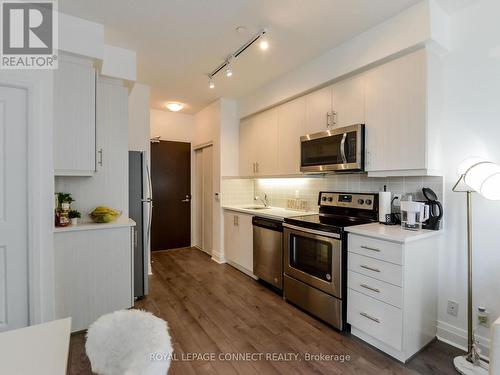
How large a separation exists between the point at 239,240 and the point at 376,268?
7.07 feet

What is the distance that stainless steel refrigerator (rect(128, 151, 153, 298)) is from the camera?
299cm

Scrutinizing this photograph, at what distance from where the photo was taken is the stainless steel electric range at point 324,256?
2.33 metres

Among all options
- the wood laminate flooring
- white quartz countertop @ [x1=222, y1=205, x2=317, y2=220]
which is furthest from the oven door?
the wood laminate flooring

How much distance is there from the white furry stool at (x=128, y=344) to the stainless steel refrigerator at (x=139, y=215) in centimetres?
221

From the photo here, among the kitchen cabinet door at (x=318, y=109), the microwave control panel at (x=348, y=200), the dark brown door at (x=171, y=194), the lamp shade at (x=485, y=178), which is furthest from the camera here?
the dark brown door at (x=171, y=194)

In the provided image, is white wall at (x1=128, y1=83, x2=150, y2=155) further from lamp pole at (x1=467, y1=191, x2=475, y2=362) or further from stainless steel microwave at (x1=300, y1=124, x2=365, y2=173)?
lamp pole at (x1=467, y1=191, x2=475, y2=362)

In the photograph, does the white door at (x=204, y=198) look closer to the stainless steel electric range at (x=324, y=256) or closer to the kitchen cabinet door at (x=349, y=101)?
the stainless steel electric range at (x=324, y=256)

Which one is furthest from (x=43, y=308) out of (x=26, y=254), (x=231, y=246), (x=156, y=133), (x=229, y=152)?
(x=156, y=133)

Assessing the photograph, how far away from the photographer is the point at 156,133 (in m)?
4.95

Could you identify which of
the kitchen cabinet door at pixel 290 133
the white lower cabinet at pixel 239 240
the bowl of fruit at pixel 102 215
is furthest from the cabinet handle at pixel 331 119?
the bowl of fruit at pixel 102 215

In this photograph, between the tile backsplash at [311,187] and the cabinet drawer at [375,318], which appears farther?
the tile backsplash at [311,187]

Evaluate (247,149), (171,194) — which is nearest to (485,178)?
(247,149)

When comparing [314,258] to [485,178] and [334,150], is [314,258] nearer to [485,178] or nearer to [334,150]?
[334,150]

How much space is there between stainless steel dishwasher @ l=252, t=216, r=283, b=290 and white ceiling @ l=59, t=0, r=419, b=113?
6.12 feet
